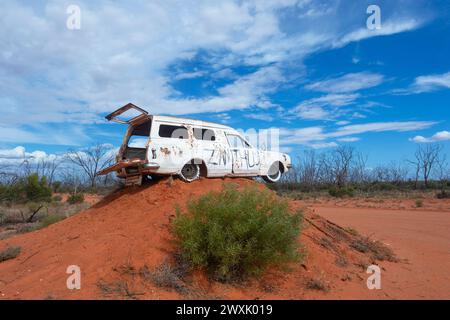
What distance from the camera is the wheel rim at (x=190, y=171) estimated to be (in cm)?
868

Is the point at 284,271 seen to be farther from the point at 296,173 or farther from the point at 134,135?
the point at 296,173

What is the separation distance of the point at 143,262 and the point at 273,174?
564cm

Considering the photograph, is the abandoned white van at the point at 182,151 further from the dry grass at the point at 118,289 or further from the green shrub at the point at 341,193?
the green shrub at the point at 341,193

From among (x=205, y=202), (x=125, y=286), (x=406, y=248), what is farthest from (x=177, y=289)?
(x=406, y=248)

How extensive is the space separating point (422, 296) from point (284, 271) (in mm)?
2508

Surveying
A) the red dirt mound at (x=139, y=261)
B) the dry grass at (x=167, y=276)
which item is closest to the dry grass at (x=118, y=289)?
the red dirt mound at (x=139, y=261)

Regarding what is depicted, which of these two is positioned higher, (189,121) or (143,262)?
(189,121)

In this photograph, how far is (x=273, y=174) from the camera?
430 inches

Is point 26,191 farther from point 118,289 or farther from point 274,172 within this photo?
point 118,289

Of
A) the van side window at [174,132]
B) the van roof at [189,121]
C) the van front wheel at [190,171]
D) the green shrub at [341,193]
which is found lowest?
the green shrub at [341,193]

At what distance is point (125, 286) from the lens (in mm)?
5711

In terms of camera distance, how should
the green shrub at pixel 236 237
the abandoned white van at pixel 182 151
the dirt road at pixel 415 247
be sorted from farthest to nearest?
the abandoned white van at pixel 182 151, the dirt road at pixel 415 247, the green shrub at pixel 236 237

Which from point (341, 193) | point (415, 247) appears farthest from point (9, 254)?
point (341, 193)

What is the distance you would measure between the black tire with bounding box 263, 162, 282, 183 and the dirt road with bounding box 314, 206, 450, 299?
356 cm
